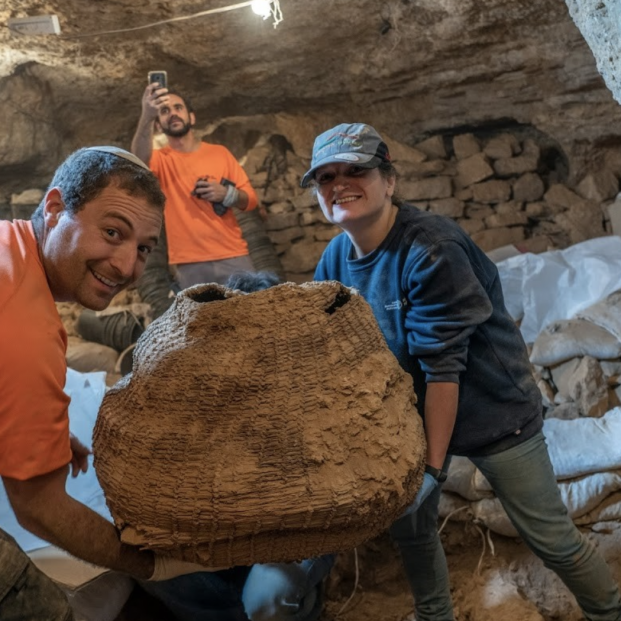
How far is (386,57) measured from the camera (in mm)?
3287

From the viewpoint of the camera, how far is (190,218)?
2.87m

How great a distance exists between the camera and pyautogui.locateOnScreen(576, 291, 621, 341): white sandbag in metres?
2.68

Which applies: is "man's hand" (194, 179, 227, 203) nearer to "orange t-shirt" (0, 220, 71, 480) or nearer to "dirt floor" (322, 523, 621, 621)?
"dirt floor" (322, 523, 621, 621)

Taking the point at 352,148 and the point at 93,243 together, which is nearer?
the point at 93,243

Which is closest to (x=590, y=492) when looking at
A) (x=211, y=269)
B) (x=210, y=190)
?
(x=211, y=269)

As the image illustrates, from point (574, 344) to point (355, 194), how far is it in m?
1.74

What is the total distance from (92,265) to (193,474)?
45 centimetres

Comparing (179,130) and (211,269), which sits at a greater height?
(179,130)

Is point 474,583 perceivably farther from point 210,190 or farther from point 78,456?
point 210,190

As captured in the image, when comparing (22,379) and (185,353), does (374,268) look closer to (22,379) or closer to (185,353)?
(185,353)

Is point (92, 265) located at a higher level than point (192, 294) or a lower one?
higher

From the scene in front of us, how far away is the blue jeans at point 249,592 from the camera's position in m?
1.46

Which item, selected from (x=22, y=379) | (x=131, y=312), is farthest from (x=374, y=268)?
(x=131, y=312)

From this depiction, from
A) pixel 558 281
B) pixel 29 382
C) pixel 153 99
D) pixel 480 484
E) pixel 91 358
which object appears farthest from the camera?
pixel 558 281
